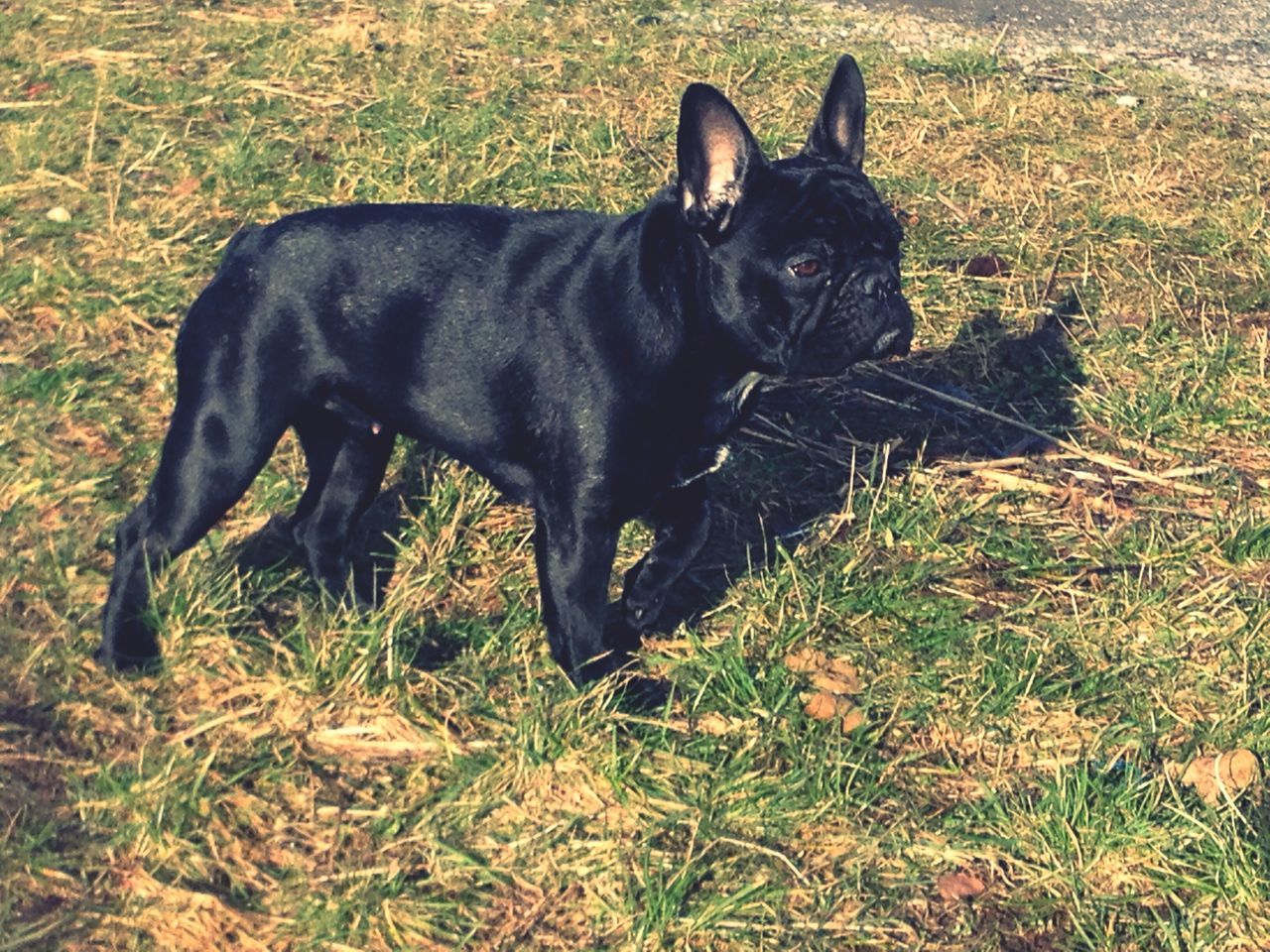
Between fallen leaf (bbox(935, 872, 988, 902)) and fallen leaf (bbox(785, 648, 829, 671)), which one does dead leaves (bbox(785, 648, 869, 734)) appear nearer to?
fallen leaf (bbox(785, 648, 829, 671))

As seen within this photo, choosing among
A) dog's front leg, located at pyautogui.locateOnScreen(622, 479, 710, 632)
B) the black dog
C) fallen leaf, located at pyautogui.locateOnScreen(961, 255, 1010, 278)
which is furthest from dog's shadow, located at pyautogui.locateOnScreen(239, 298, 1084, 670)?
the black dog

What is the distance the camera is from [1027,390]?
5.75 m

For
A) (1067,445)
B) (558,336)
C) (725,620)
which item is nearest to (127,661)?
(558,336)

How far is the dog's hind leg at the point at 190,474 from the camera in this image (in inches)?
157

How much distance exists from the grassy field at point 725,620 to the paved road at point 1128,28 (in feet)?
Answer: 4.23

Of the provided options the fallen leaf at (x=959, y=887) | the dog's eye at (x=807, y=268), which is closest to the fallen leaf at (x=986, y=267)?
the dog's eye at (x=807, y=268)

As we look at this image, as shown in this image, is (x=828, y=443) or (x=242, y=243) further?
(x=828, y=443)

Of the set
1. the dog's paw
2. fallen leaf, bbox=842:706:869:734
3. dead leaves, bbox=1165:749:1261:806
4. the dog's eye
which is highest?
the dog's eye

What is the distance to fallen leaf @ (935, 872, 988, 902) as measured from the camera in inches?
144

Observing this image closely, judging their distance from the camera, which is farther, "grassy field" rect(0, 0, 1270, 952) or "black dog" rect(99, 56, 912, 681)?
"black dog" rect(99, 56, 912, 681)

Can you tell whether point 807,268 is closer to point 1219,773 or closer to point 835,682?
point 835,682

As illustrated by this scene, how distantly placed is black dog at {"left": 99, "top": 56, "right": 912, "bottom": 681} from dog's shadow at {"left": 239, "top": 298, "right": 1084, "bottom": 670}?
1.87 ft

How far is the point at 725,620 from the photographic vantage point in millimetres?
4574

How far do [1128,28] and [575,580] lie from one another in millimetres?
6633
